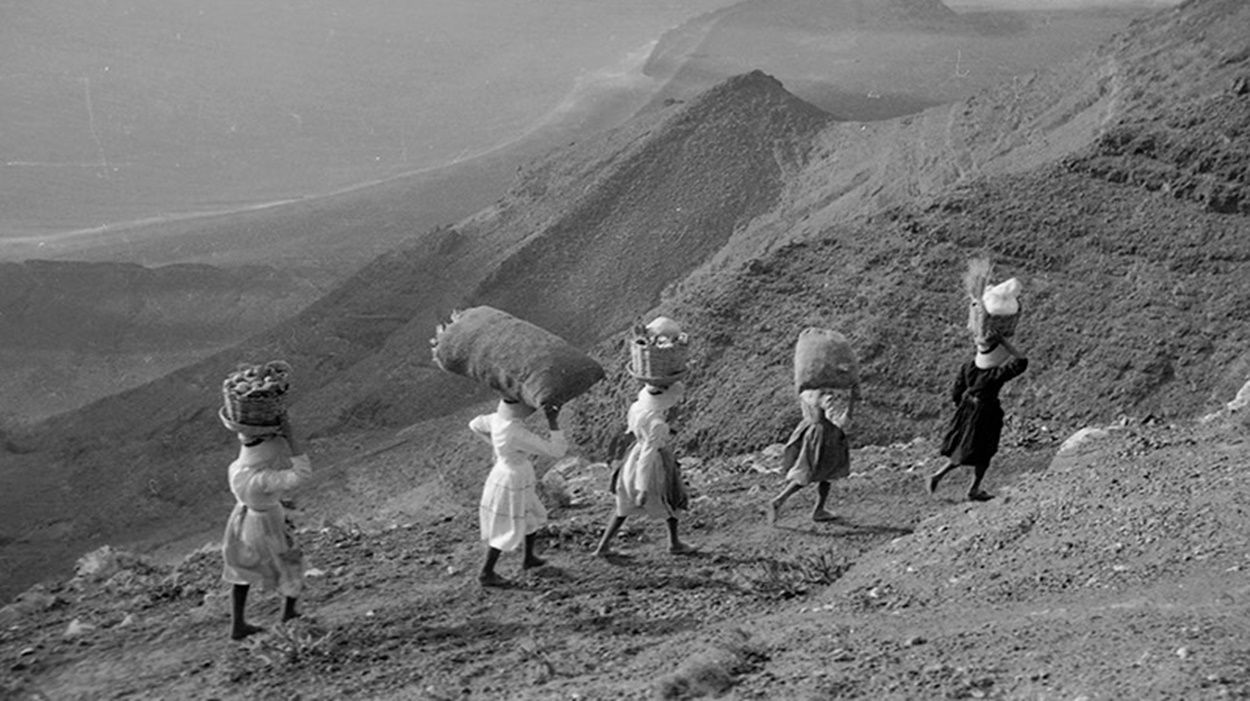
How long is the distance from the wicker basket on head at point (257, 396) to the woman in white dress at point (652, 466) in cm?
238

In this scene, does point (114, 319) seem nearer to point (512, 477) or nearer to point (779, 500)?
point (512, 477)

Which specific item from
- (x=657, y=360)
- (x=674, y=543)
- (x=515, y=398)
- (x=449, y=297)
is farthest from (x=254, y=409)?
(x=449, y=297)

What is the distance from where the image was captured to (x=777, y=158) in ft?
68.5

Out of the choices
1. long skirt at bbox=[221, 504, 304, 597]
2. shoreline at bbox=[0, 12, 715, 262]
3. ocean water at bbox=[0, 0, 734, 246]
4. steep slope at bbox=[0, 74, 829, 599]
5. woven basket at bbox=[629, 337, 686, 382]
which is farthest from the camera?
ocean water at bbox=[0, 0, 734, 246]

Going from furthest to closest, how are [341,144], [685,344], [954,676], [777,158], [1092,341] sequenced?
[341,144] < [777,158] < [1092,341] < [685,344] < [954,676]

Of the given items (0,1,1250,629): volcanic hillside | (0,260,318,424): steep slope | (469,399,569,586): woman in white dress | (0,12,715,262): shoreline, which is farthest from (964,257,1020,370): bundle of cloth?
(0,12,715,262): shoreline

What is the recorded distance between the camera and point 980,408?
10320 mm

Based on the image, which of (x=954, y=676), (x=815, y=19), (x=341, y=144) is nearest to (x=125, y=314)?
(x=341, y=144)

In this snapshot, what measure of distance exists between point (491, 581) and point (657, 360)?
185 centimetres

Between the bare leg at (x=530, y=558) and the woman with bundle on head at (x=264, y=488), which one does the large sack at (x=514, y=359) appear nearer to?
the bare leg at (x=530, y=558)

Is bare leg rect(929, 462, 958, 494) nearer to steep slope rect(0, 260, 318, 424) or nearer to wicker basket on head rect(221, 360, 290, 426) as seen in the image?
wicker basket on head rect(221, 360, 290, 426)

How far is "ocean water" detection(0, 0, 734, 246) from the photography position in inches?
1180

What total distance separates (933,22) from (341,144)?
1965 cm

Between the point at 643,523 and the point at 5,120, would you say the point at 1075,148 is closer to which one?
the point at 643,523
